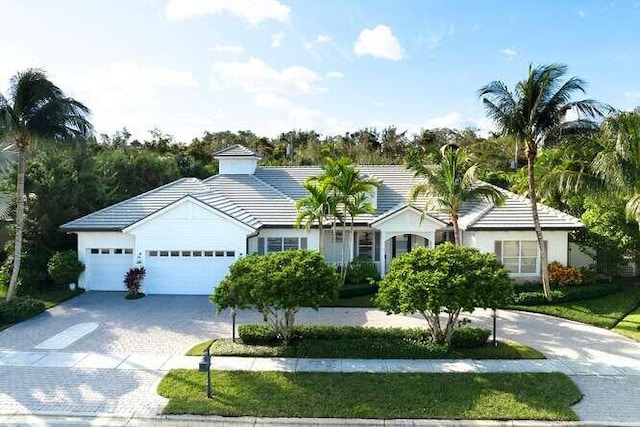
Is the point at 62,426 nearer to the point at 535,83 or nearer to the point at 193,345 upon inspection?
the point at 193,345

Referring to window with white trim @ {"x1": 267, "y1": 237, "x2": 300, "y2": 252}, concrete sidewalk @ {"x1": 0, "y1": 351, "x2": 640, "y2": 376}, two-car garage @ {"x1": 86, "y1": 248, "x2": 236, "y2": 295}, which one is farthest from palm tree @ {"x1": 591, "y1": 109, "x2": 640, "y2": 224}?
two-car garage @ {"x1": 86, "y1": 248, "x2": 236, "y2": 295}

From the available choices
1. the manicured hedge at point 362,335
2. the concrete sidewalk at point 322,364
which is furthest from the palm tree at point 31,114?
the manicured hedge at point 362,335

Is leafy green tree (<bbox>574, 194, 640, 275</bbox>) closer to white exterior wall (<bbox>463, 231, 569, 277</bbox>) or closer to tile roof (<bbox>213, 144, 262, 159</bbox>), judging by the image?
white exterior wall (<bbox>463, 231, 569, 277</bbox>)

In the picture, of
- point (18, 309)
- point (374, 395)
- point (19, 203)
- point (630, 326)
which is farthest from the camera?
point (19, 203)

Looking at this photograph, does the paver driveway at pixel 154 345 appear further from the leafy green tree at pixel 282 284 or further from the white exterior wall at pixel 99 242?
the leafy green tree at pixel 282 284

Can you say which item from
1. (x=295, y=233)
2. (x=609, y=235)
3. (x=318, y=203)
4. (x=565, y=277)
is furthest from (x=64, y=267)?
(x=609, y=235)

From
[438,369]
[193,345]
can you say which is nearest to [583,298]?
[438,369]

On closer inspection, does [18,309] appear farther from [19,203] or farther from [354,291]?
[354,291]
